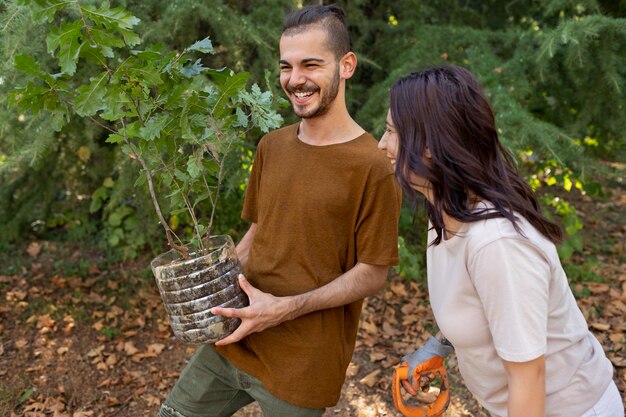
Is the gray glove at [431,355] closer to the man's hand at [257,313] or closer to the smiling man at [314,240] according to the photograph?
the smiling man at [314,240]

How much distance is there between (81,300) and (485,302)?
4195mm

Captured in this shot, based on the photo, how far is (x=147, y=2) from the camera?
3.37 meters

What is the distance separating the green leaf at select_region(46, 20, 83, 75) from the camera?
4.75ft

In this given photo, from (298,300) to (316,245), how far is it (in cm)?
21

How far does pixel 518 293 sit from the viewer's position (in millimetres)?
1259

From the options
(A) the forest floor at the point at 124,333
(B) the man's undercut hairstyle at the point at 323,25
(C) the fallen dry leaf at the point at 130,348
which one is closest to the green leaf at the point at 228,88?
(B) the man's undercut hairstyle at the point at 323,25

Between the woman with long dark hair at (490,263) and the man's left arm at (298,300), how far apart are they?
1.18 feet

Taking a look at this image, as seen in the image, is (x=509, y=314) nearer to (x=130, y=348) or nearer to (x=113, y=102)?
(x=113, y=102)

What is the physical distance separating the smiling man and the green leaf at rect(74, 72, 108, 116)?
65 centimetres

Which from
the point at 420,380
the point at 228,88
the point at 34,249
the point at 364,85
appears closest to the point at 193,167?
the point at 228,88

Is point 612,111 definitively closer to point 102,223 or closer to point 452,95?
point 452,95

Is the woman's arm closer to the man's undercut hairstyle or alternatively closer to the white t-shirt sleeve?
the white t-shirt sleeve

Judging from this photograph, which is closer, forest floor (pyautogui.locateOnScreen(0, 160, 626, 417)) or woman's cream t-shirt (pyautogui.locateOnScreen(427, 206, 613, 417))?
woman's cream t-shirt (pyautogui.locateOnScreen(427, 206, 613, 417))

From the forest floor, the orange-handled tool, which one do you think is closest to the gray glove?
the orange-handled tool
